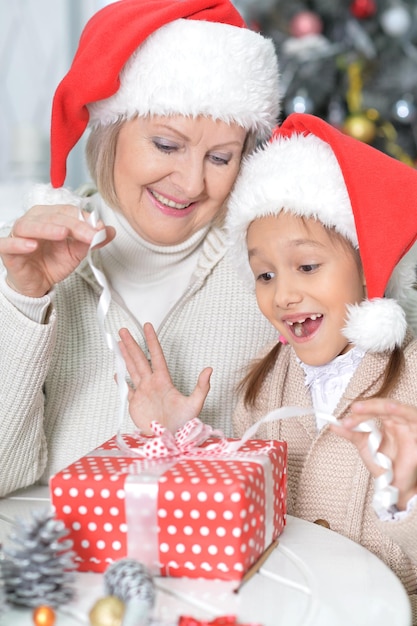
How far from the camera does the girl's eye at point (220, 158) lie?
1.57 m

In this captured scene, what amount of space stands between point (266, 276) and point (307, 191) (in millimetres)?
165

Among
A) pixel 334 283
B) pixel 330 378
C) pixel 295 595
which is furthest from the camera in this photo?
pixel 330 378

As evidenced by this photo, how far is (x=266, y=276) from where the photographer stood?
1.45 m

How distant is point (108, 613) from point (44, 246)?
0.69 m

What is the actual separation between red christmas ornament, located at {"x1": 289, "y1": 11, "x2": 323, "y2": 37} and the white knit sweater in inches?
72.5

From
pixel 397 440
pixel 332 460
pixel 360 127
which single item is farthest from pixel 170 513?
pixel 360 127

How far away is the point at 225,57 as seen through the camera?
60.6 inches

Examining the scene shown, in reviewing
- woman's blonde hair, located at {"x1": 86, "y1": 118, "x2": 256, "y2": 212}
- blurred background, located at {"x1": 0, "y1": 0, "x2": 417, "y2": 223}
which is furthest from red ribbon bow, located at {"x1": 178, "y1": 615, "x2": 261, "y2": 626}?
blurred background, located at {"x1": 0, "y1": 0, "x2": 417, "y2": 223}

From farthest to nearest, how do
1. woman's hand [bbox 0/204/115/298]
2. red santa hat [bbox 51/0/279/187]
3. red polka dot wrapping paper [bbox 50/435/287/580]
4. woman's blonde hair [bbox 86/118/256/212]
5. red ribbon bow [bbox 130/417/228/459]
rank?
1. woman's blonde hair [bbox 86/118/256/212]
2. red santa hat [bbox 51/0/279/187]
3. woman's hand [bbox 0/204/115/298]
4. red ribbon bow [bbox 130/417/228/459]
5. red polka dot wrapping paper [bbox 50/435/287/580]

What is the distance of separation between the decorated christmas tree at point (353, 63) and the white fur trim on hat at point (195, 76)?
1747 millimetres

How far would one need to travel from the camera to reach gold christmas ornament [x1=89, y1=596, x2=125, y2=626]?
87cm

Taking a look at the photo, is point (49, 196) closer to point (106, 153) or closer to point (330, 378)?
point (106, 153)

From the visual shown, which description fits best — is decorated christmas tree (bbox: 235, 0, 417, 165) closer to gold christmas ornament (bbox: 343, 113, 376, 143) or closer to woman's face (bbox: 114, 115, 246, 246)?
gold christmas ornament (bbox: 343, 113, 376, 143)

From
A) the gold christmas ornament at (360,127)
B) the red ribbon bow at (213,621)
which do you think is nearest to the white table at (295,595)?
the red ribbon bow at (213,621)
